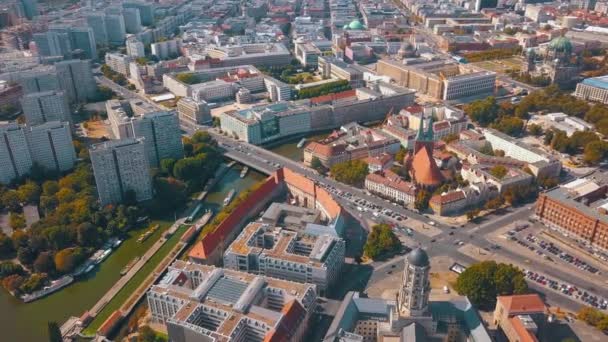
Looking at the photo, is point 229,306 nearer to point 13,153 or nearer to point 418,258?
point 418,258

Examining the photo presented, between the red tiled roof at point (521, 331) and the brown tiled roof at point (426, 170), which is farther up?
the brown tiled roof at point (426, 170)

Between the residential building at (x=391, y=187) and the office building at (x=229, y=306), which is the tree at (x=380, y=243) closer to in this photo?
the residential building at (x=391, y=187)

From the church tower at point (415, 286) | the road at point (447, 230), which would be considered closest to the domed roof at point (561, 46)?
the road at point (447, 230)

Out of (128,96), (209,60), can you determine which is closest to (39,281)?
(128,96)

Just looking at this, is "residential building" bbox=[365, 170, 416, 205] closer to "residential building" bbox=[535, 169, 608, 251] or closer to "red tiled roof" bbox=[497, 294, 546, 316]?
"residential building" bbox=[535, 169, 608, 251]

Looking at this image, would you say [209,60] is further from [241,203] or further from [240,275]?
[240,275]

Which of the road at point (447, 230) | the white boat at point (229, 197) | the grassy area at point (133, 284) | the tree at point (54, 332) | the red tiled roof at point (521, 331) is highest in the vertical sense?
the red tiled roof at point (521, 331)
